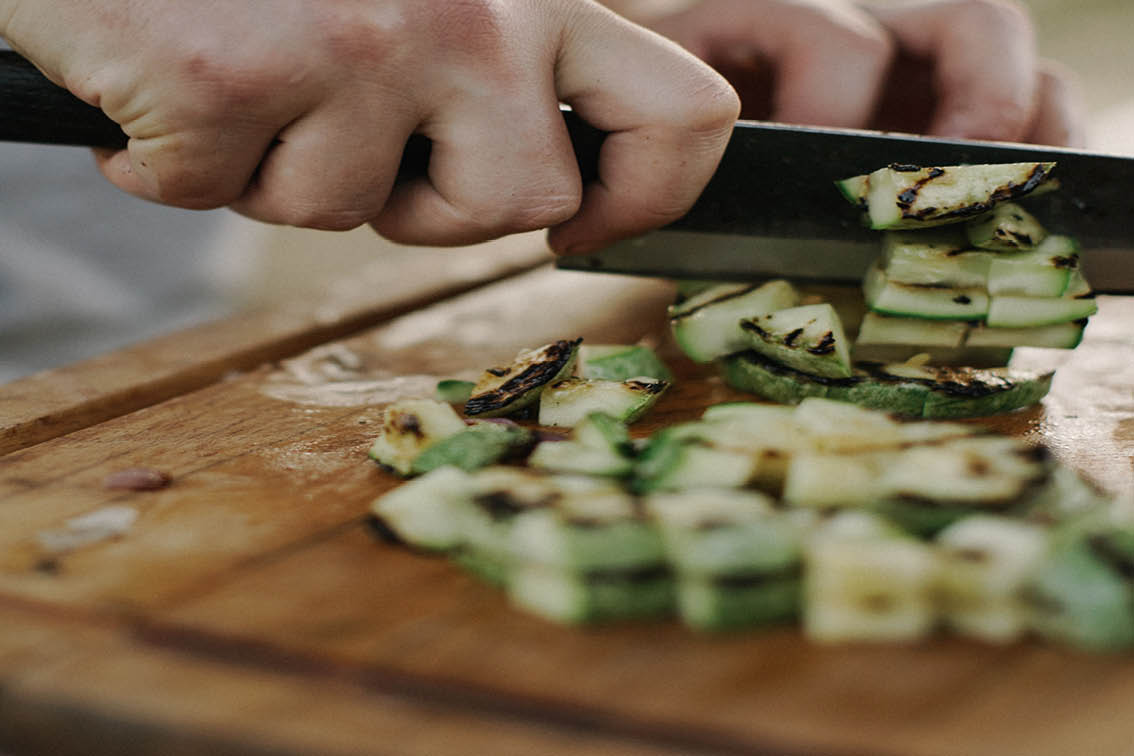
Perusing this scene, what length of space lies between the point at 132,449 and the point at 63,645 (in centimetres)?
56

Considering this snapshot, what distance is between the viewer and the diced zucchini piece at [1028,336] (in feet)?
5.42

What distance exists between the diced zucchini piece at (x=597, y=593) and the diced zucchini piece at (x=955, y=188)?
84cm

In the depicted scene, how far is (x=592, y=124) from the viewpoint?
1.55m

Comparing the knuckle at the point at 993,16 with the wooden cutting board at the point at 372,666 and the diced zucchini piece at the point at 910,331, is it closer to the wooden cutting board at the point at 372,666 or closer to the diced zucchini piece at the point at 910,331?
the diced zucchini piece at the point at 910,331

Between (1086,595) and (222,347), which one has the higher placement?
(1086,595)

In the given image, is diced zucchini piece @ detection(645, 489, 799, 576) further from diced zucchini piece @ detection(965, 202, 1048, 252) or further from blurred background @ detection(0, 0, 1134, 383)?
blurred background @ detection(0, 0, 1134, 383)

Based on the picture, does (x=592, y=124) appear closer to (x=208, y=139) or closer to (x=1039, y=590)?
(x=208, y=139)

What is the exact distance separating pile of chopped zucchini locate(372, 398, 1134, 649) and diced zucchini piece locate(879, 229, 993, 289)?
55 cm

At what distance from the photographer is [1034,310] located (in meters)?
1.61

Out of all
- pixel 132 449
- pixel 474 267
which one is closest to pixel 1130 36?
pixel 474 267

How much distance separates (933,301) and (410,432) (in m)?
0.86

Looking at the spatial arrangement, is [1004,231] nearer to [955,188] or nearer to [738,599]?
[955,188]

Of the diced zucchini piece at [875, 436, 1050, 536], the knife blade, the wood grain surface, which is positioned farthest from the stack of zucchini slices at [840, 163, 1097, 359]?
the wood grain surface

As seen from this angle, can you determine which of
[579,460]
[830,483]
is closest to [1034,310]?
[830,483]
